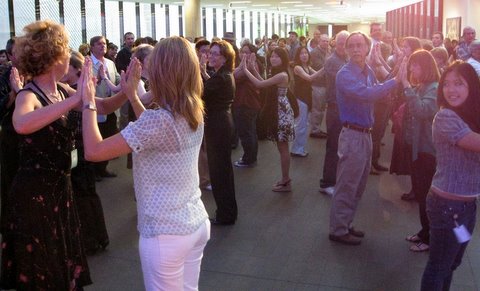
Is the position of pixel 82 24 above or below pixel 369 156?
above

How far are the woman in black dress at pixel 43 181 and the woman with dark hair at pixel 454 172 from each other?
178 centimetres

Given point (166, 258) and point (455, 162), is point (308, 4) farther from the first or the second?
point (166, 258)

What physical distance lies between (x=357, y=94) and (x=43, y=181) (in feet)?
7.67

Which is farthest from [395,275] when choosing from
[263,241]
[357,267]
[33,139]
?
[33,139]

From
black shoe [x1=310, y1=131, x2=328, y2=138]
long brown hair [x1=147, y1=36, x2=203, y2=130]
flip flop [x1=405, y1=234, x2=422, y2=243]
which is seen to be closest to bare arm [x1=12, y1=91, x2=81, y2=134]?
long brown hair [x1=147, y1=36, x2=203, y2=130]

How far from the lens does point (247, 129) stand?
729 cm

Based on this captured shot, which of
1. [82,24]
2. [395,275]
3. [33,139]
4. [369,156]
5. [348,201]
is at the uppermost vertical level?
[82,24]

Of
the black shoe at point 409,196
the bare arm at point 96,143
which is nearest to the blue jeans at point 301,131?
the black shoe at point 409,196

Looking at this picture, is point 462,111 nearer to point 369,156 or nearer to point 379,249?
point 369,156

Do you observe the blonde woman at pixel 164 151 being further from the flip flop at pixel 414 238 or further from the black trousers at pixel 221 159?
the flip flop at pixel 414 238

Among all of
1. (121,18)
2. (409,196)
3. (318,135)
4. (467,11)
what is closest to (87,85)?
(409,196)

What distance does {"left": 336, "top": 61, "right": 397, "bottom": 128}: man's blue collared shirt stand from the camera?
4.03 m

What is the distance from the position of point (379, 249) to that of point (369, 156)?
0.73 meters

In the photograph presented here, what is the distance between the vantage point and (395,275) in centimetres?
383
